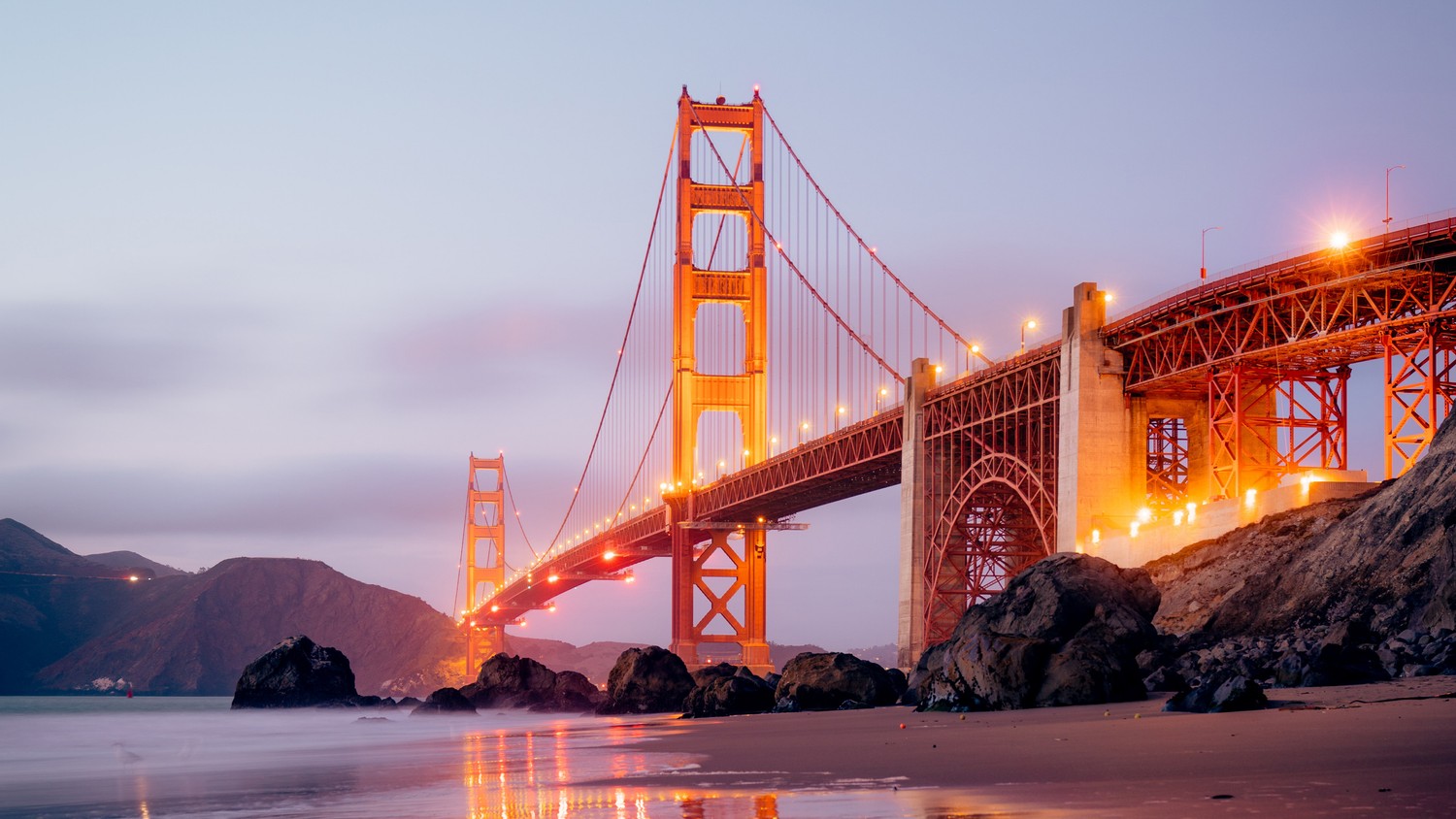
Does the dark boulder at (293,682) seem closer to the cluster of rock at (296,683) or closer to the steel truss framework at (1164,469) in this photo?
the cluster of rock at (296,683)

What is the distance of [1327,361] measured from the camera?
119 feet

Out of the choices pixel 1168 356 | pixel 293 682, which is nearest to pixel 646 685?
pixel 293 682

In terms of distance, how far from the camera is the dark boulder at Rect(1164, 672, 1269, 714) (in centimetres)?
1587

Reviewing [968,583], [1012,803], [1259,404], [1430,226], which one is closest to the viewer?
[1012,803]

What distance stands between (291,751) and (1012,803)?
1868cm

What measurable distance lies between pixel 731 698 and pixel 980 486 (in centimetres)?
1853

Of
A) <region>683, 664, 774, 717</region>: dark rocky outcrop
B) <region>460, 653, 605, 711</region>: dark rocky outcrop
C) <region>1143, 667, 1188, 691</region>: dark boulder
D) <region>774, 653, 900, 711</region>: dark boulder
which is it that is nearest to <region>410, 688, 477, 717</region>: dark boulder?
<region>460, 653, 605, 711</region>: dark rocky outcrop

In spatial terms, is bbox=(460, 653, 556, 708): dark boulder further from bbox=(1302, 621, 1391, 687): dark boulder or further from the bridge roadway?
bbox=(1302, 621, 1391, 687): dark boulder

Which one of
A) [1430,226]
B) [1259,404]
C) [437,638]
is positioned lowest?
[437,638]

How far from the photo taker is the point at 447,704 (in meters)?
49.7

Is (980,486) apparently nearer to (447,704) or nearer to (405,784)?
(447,704)

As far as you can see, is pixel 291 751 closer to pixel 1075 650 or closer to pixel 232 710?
pixel 1075 650

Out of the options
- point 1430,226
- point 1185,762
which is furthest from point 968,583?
point 1185,762

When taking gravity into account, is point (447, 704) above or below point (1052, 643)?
A: below
